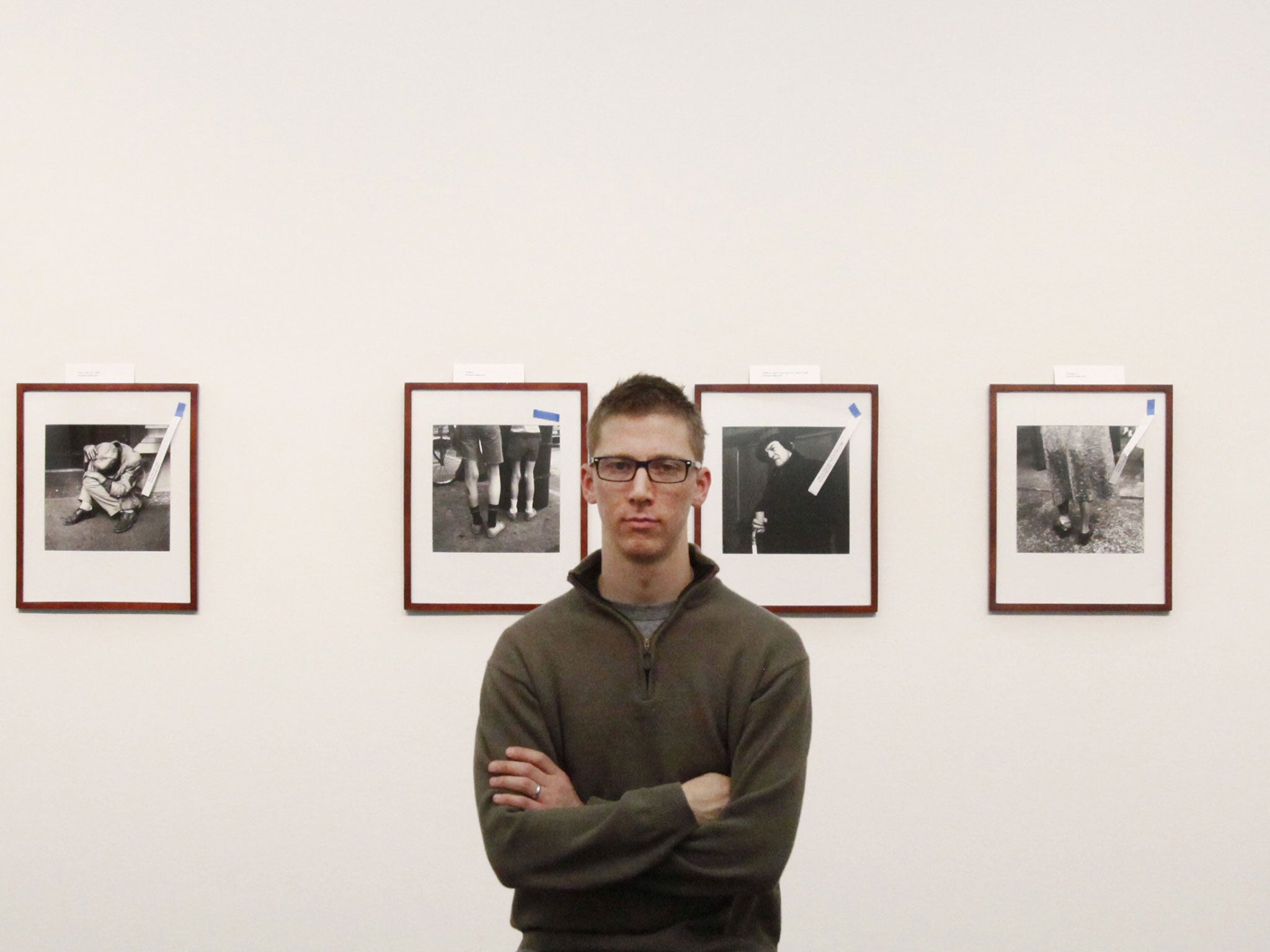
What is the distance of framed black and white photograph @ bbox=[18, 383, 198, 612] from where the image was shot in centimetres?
301

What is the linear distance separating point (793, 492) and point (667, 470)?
1.21 metres

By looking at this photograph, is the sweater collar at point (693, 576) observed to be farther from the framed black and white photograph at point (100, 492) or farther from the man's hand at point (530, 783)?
the framed black and white photograph at point (100, 492)

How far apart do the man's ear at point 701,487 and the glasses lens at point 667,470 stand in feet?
0.16

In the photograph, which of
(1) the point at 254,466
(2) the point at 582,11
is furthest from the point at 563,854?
(2) the point at 582,11

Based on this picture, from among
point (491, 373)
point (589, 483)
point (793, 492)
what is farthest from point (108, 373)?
point (793, 492)

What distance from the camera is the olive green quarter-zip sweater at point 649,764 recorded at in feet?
5.72

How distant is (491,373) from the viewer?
2.98 m

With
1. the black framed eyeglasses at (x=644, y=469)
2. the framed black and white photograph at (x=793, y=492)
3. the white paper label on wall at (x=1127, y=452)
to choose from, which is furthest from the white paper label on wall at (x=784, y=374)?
the black framed eyeglasses at (x=644, y=469)

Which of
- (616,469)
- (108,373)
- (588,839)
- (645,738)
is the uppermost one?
(108,373)

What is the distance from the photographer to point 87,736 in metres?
3.02

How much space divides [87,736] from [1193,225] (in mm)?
3866

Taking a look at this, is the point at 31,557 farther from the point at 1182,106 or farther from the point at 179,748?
the point at 1182,106

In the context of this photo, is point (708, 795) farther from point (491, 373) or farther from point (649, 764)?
point (491, 373)

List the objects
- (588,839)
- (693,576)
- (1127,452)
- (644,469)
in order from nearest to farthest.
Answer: (588,839) < (644,469) < (693,576) < (1127,452)
